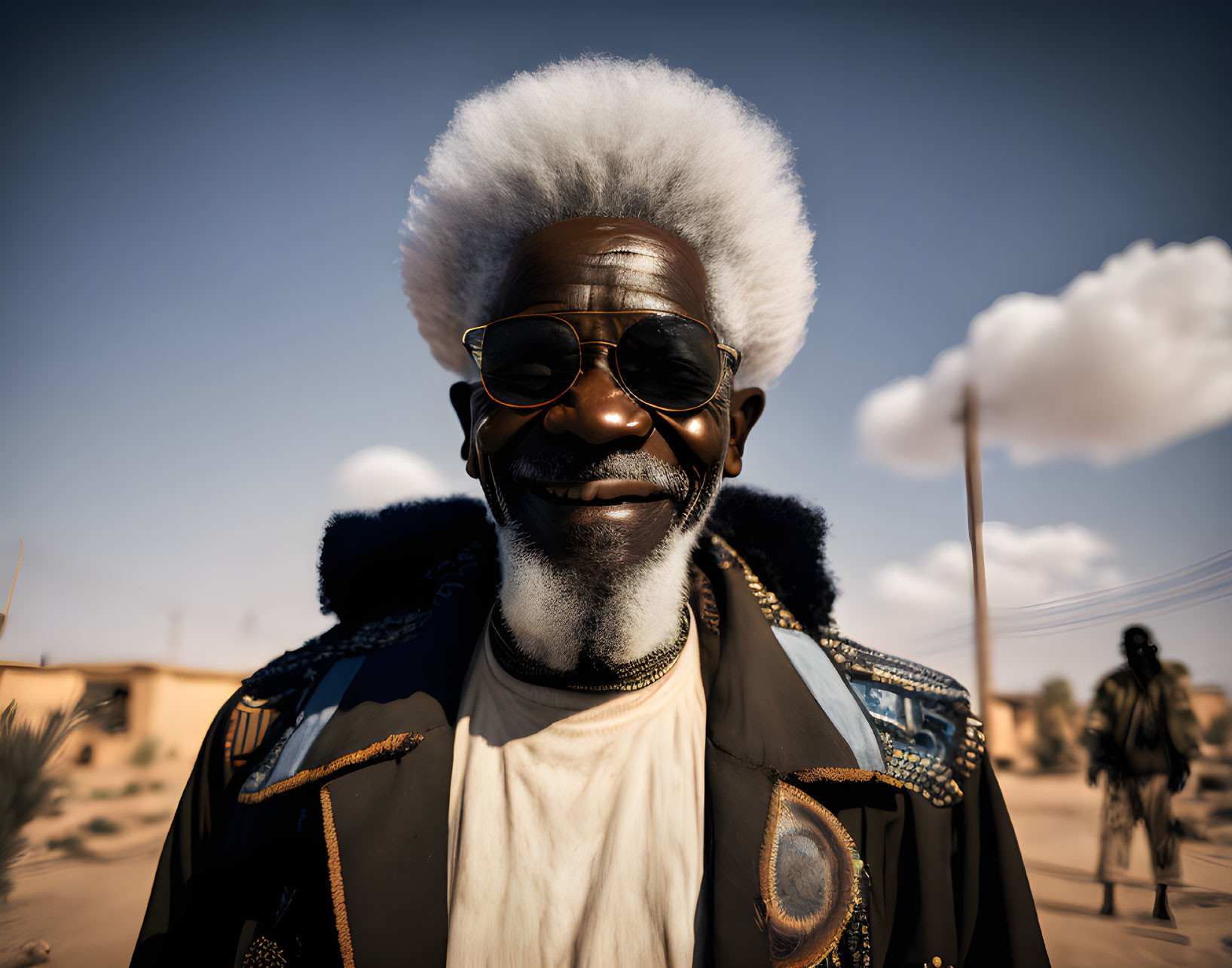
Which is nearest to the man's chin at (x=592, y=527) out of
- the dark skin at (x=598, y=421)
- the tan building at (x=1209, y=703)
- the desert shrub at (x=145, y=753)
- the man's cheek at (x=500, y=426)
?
the dark skin at (x=598, y=421)

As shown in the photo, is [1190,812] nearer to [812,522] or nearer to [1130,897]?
[1130,897]

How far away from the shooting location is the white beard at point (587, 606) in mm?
1828

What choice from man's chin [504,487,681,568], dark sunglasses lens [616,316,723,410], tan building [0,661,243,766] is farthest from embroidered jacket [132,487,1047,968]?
tan building [0,661,243,766]

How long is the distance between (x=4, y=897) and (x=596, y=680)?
497 cm

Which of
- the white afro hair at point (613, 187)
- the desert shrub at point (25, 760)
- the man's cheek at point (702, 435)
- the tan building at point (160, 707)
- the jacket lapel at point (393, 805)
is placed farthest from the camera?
the tan building at point (160, 707)

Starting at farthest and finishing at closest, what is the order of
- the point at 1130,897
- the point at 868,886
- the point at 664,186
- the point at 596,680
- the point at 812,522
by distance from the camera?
1. the point at 1130,897
2. the point at 812,522
3. the point at 664,186
4. the point at 596,680
5. the point at 868,886

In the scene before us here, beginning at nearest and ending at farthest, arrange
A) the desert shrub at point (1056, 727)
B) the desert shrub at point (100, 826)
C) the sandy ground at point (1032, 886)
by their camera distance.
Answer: the sandy ground at point (1032, 886) → the desert shrub at point (100, 826) → the desert shrub at point (1056, 727)

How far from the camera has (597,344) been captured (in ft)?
5.98

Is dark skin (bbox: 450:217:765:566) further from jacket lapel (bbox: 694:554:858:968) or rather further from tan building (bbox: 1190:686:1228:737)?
tan building (bbox: 1190:686:1228:737)

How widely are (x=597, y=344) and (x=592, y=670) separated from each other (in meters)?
0.88

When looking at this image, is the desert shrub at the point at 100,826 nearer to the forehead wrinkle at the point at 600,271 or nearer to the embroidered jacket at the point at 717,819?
the embroidered jacket at the point at 717,819

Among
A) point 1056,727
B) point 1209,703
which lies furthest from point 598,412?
point 1209,703

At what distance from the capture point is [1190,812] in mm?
17578

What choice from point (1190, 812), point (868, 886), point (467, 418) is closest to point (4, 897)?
point (467, 418)
